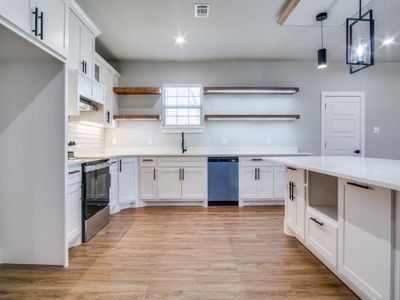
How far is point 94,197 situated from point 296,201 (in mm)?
2202

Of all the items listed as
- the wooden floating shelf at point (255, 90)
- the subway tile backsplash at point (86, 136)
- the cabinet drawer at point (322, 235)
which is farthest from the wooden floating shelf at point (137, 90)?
the cabinet drawer at point (322, 235)

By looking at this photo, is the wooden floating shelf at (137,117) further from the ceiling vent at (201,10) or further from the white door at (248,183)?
the ceiling vent at (201,10)

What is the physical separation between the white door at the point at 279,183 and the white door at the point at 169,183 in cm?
162

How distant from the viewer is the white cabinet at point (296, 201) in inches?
95.3

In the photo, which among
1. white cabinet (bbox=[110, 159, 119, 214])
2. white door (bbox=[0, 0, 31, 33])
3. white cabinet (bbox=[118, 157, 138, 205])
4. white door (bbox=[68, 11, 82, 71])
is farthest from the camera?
white cabinet (bbox=[118, 157, 138, 205])

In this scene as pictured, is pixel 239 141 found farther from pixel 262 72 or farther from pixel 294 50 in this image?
pixel 294 50

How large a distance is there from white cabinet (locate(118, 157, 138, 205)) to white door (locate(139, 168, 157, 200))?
98 mm

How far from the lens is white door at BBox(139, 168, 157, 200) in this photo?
432cm

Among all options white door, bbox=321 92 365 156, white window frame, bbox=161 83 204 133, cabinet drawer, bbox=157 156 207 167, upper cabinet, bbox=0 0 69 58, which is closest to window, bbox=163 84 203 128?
white window frame, bbox=161 83 204 133

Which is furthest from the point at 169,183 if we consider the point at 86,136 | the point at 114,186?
the point at 86,136

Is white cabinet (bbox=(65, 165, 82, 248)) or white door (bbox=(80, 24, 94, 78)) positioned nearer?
white cabinet (bbox=(65, 165, 82, 248))

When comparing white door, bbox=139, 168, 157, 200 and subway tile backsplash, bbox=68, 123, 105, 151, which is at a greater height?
subway tile backsplash, bbox=68, 123, 105, 151

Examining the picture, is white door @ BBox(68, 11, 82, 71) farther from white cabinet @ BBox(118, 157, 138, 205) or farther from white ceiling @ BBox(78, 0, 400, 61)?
white cabinet @ BBox(118, 157, 138, 205)

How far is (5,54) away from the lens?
6.75 feet
